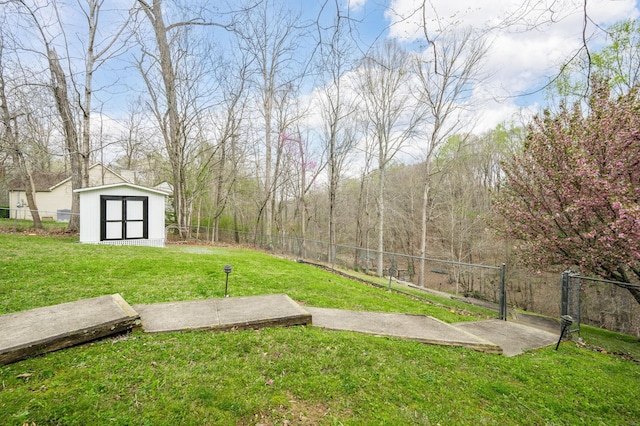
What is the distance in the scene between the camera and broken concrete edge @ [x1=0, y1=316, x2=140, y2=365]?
7.21 feet

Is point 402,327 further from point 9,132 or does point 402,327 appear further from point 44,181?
point 44,181

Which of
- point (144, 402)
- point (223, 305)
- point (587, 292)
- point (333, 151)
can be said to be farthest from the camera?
point (333, 151)

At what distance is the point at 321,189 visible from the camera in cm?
2245

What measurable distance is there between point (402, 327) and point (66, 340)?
3.55 meters

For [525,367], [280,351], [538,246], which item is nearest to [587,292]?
[538,246]

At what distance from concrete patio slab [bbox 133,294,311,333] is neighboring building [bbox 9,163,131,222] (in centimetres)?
2417

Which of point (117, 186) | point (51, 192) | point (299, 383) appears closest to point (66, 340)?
point (299, 383)

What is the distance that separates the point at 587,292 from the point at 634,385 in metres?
5.04

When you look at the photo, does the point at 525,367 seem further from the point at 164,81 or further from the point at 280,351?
the point at 164,81

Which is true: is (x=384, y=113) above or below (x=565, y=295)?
above

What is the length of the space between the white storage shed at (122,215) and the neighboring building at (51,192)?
1490cm

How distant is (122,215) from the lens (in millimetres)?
10797

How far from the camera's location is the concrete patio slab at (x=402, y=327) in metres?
3.43

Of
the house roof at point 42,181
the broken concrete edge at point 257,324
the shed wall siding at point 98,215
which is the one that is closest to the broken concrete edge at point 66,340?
the broken concrete edge at point 257,324
